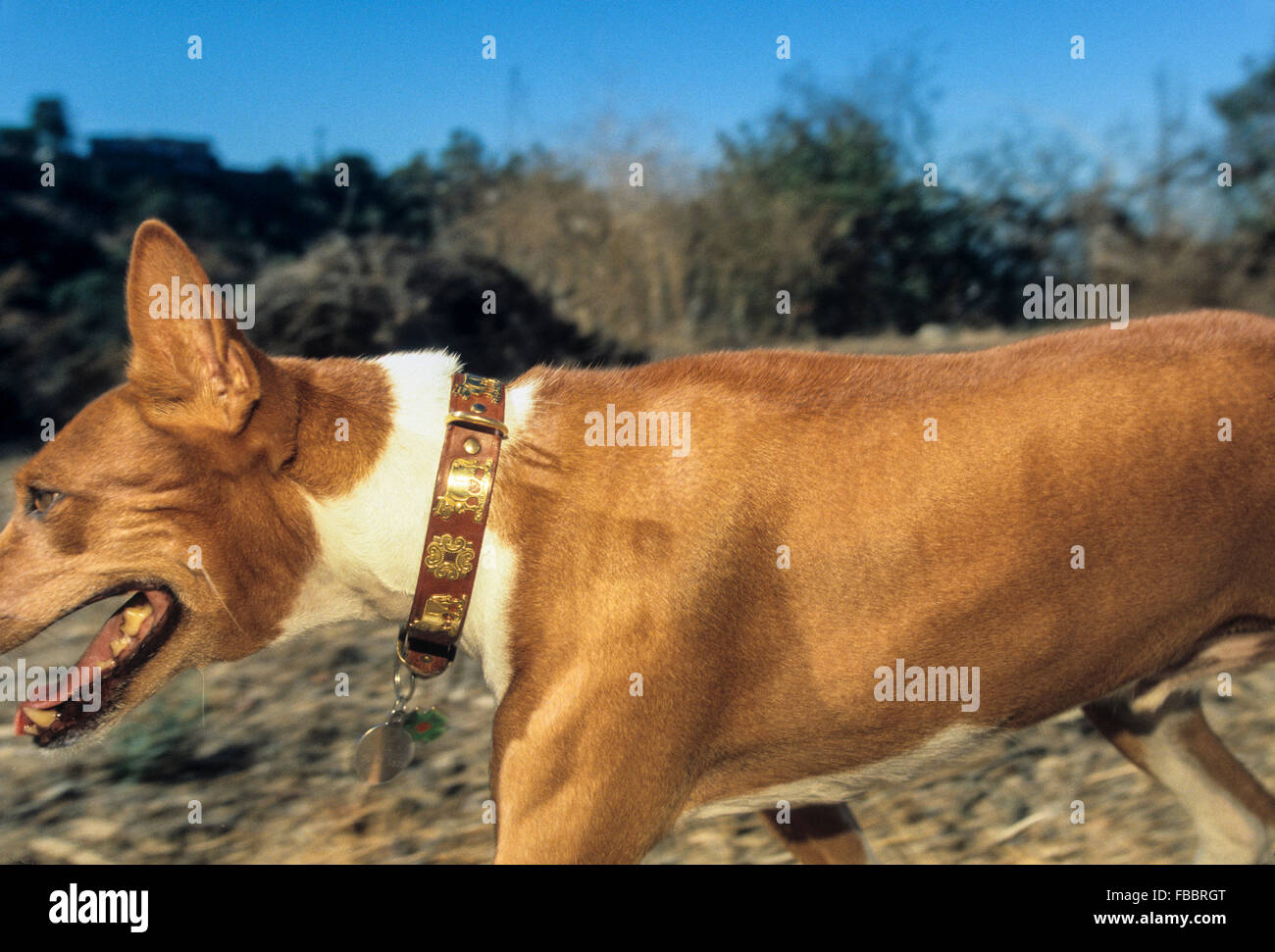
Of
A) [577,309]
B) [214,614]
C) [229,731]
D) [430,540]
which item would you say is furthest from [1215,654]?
[577,309]

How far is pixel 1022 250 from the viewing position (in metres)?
9.41

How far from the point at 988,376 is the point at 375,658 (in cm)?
340

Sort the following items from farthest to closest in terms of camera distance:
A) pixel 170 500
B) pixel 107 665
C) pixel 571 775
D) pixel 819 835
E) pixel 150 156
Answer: pixel 150 156, pixel 819 835, pixel 107 665, pixel 170 500, pixel 571 775

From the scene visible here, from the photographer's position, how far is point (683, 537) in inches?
86.0

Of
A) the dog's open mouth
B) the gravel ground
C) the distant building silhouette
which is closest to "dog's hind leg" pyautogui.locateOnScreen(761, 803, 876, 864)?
the gravel ground

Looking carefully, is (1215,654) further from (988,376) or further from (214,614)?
(214,614)

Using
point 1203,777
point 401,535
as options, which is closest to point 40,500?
point 401,535

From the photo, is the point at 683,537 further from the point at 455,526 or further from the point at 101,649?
the point at 101,649

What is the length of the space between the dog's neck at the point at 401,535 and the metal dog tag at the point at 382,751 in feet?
1.18

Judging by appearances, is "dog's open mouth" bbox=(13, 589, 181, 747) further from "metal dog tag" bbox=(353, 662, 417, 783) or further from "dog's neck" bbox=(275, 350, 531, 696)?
"metal dog tag" bbox=(353, 662, 417, 783)

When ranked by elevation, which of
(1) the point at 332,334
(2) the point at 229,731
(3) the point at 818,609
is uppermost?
(1) the point at 332,334

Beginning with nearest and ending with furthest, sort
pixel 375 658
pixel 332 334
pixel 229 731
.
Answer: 1. pixel 229 731
2. pixel 375 658
3. pixel 332 334

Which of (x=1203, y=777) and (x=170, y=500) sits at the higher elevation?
(x=170, y=500)

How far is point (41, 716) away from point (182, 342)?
2.91 feet
